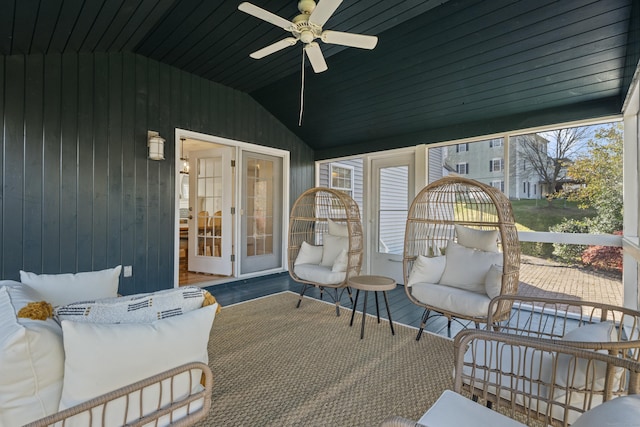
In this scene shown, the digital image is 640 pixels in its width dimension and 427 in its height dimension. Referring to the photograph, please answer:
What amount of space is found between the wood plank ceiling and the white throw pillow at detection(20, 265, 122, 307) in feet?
6.05

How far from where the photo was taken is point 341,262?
3387 mm

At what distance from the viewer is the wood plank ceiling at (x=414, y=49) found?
8.02 ft

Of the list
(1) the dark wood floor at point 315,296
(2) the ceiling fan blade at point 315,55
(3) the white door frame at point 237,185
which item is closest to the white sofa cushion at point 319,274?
(1) the dark wood floor at point 315,296

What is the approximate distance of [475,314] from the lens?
2373 millimetres

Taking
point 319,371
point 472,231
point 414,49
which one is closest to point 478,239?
A: point 472,231

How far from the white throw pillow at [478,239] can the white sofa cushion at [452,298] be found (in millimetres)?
474

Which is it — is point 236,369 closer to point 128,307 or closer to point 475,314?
point 128,307

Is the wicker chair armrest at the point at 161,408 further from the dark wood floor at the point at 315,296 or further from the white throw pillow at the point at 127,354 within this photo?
the dark wood floor at the point at 315,296

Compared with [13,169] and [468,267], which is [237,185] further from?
[468,267]

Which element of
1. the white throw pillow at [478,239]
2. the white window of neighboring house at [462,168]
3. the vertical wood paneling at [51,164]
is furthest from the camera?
the white window of neighboring house at [462,168]

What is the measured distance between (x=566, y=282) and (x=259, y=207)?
4217 mm

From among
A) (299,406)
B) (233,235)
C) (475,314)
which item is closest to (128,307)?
(299,406)

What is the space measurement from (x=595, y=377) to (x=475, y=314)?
4.22 ft

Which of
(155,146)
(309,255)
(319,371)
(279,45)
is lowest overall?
(319,371)
